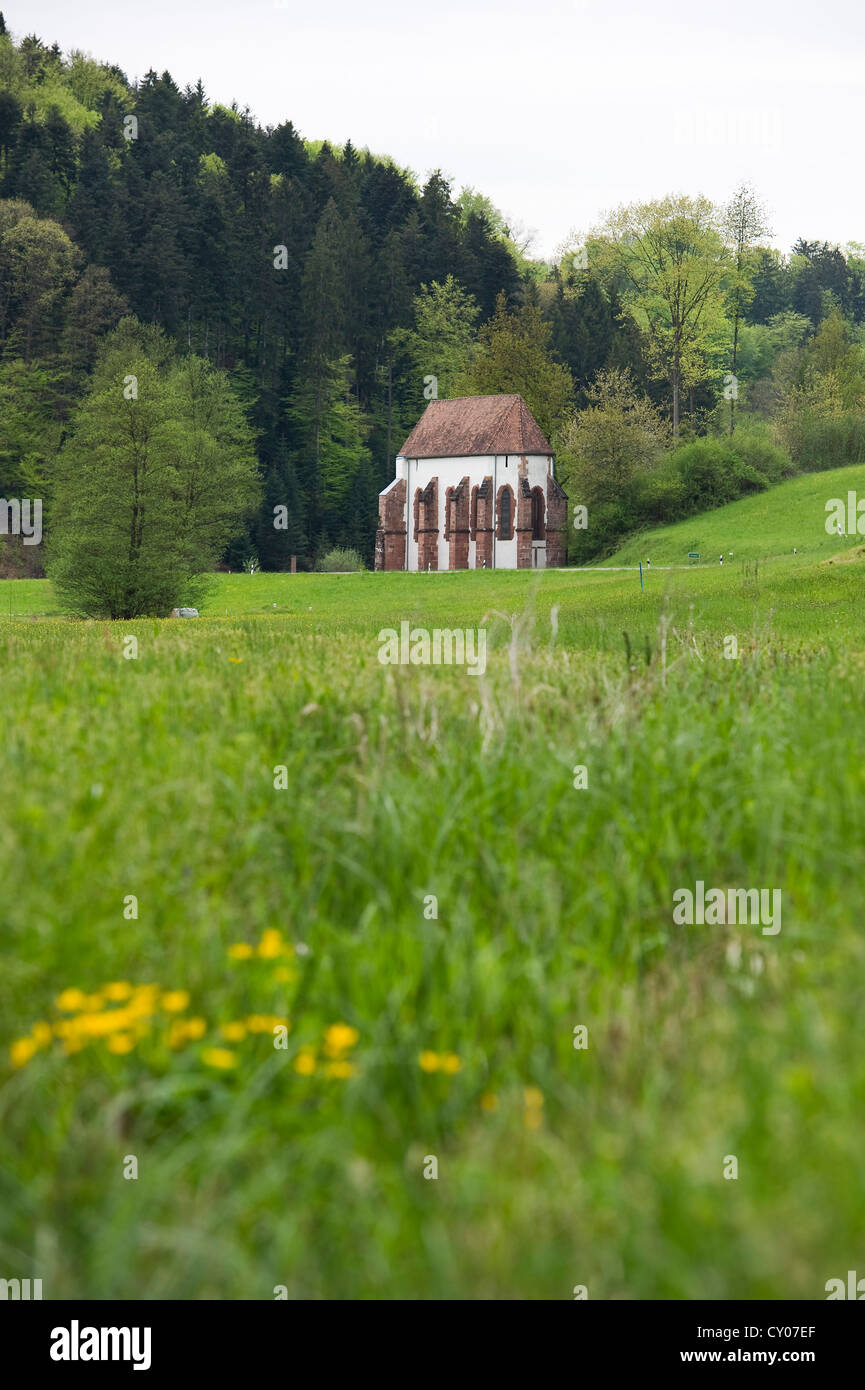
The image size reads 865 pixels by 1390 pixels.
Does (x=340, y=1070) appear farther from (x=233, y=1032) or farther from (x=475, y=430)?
(x=475, y=430)

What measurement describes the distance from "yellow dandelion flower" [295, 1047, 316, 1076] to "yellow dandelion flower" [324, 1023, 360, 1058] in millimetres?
62

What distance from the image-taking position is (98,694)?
8070 mm

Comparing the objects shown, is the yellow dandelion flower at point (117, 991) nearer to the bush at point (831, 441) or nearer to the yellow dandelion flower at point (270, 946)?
the yellow dandelion flower at point (270, 946)

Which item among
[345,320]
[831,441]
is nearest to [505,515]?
[831,441]

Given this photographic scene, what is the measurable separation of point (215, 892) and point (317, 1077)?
134 cm

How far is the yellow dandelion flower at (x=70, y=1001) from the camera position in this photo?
12.2 feet

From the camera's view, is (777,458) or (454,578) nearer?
(454,578)

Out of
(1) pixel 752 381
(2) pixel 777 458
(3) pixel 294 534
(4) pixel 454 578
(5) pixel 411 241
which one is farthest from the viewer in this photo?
(1) pixel 752 381

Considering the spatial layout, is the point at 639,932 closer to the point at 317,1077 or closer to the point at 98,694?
the point at 317,1077

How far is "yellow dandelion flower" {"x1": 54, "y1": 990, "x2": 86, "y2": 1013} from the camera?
3.72m

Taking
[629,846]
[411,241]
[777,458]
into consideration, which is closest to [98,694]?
[629,846]

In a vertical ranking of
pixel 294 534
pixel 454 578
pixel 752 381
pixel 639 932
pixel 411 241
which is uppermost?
pixel 411 241

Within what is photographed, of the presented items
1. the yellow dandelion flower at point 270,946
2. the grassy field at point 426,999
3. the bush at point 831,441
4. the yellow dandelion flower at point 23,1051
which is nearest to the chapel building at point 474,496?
the bush at point 831,441

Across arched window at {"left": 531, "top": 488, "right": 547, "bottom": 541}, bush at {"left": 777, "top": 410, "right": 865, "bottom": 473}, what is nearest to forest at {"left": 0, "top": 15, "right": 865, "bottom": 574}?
bush at {"left": 777, "top": 410, "right": 865, "bottom": 473}
